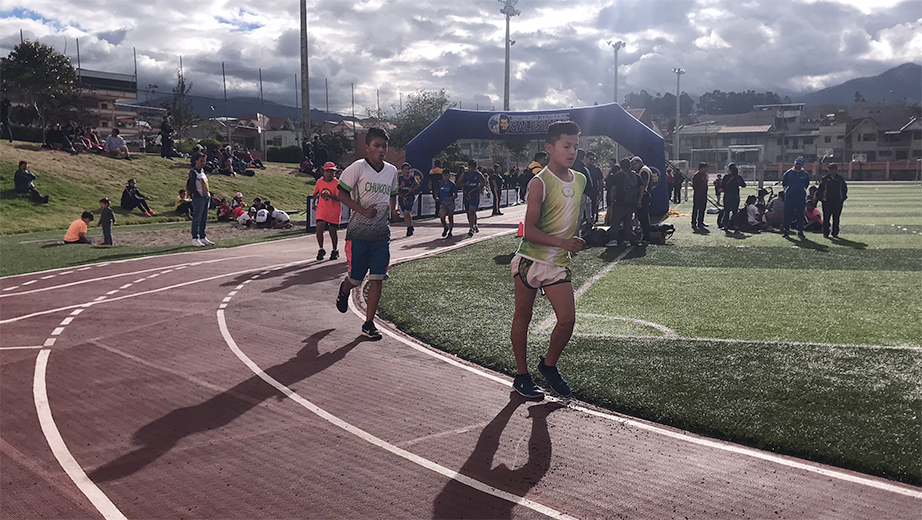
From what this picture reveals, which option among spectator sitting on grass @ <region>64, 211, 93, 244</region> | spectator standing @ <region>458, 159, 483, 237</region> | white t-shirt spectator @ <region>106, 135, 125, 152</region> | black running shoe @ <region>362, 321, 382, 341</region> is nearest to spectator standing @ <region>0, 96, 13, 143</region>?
white t-shirt spectator @ <region>106, 135, 125, 152</region>

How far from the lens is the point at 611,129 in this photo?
23.1 m

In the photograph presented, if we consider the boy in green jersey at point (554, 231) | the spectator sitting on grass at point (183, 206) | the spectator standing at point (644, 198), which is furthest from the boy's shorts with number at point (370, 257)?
the spectator sitting on grass at point (183, 206)

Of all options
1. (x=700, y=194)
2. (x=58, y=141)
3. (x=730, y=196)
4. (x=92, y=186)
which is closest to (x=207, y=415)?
(x=730, y=196)

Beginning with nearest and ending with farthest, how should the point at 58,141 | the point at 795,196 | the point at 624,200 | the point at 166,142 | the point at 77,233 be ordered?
the point at 624,200, the point at 77,233, the point at 795,196, the point at 58,141, the point at 166,142

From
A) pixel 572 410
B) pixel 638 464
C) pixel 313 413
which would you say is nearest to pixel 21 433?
pixel 313 413

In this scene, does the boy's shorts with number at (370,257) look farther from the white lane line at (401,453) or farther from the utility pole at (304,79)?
the utility pole at (304,79)

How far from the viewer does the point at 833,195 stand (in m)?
16.4

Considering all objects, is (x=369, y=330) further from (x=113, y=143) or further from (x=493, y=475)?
(x=113, y=143)

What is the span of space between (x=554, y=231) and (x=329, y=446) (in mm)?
2308

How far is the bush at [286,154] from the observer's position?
4522cm

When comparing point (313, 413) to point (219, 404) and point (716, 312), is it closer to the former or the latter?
point (219, 404)

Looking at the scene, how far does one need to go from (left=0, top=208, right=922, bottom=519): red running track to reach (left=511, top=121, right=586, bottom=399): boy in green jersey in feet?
2.55

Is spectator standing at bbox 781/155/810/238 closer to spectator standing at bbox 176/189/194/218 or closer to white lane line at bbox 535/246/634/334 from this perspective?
white lane line at bbox 535/246/634/334

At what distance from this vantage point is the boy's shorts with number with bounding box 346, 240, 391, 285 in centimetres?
747
